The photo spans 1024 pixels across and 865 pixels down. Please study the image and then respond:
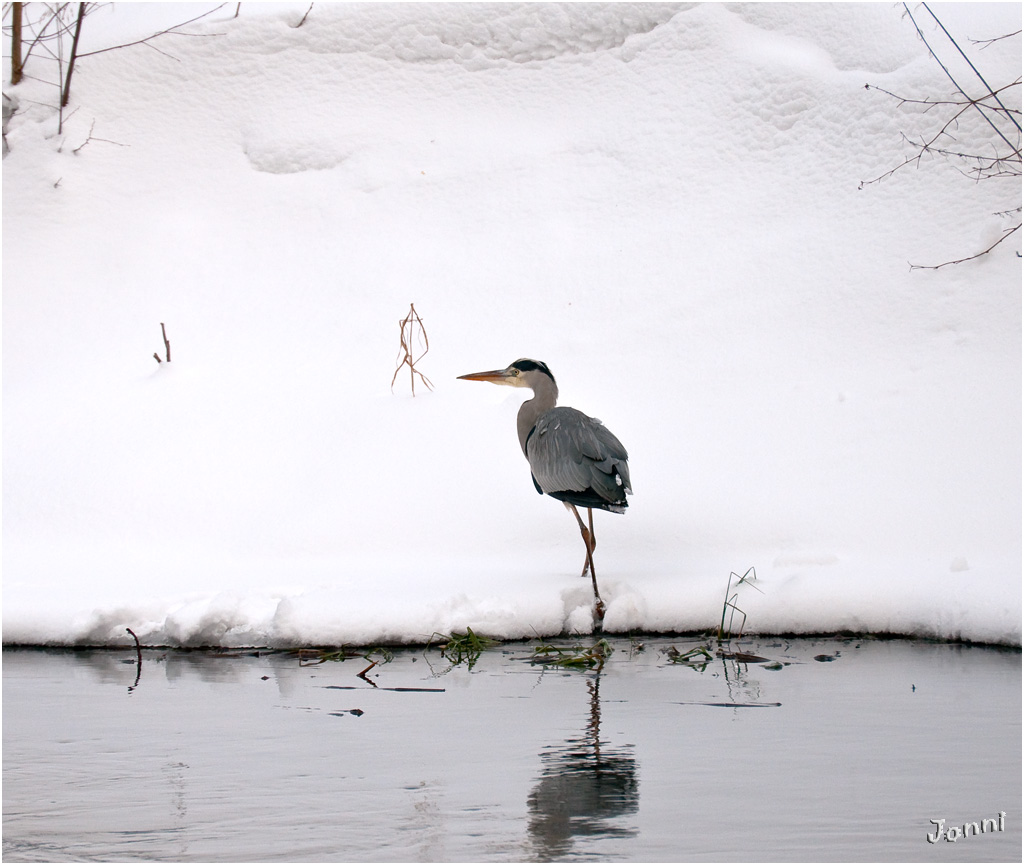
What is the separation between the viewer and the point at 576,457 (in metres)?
5.46

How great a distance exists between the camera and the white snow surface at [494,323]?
5.74 m

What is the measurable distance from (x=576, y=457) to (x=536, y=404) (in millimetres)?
820

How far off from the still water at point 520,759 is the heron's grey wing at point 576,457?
937mm

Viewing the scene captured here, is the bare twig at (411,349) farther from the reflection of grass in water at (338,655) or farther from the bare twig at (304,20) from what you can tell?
the bare twig at (304,20)

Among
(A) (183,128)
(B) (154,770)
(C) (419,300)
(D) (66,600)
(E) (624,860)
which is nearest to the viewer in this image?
(E) (624,860)

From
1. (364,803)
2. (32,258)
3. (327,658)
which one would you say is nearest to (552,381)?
(327,658)

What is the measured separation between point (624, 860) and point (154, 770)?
60.0 inches

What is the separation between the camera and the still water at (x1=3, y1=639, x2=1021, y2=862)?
269cm

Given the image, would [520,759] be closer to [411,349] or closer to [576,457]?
[576,457]

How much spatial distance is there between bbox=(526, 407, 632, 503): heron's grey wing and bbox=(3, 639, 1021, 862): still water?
36.9 inches

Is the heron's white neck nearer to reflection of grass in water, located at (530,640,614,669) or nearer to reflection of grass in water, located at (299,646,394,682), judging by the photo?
reflection of grass in water, located at (530,640,614,669)

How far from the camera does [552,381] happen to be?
6285 mm

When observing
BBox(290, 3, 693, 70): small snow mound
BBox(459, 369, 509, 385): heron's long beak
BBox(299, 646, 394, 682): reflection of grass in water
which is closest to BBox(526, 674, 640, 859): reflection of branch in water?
BBox(299, 646, 394, 682): reflection of grass in water

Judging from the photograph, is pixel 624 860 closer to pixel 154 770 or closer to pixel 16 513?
pixel 154 770
